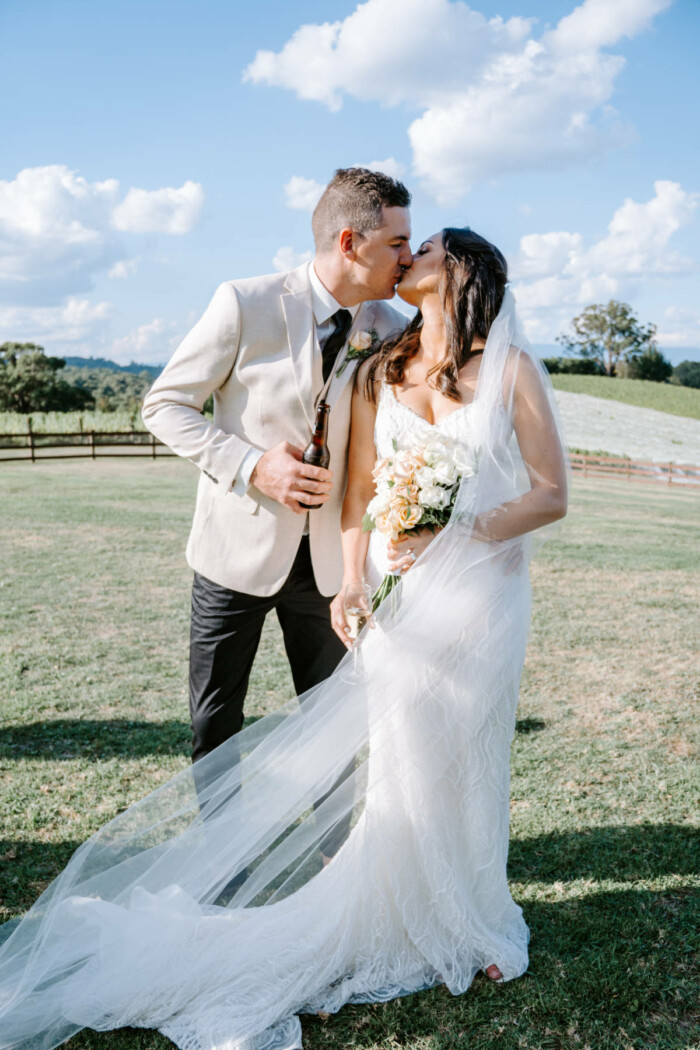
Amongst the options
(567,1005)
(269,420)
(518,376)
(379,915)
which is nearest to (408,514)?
(518,376)

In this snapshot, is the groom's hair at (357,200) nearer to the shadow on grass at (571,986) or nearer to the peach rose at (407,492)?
the peach rose at (407,492)

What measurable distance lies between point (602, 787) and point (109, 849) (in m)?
2.94

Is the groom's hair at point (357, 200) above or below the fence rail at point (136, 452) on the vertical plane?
above

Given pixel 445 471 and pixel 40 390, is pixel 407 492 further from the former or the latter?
pixel 40 390

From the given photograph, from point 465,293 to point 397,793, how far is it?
5.83ft

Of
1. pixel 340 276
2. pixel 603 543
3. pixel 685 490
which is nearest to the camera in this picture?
pixel 340 276

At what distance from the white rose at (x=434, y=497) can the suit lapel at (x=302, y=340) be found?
62 cm

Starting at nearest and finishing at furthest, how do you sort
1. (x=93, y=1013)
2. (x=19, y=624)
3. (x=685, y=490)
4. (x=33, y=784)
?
1. (x=93, y=1013)
2. (x=33, y=784)
3. (x=19, y=624)
4. (x=685, y=490)

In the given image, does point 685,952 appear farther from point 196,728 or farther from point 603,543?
point 603,543

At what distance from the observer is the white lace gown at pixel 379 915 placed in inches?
101

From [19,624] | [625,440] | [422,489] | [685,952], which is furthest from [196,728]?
[625,440]

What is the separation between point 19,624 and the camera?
25.7ft

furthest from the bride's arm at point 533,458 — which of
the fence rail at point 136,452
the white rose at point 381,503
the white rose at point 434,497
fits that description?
the fence rail at point 136,452

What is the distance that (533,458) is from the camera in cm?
275
